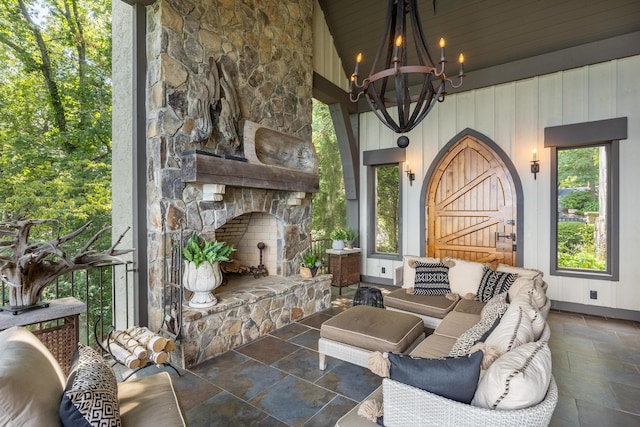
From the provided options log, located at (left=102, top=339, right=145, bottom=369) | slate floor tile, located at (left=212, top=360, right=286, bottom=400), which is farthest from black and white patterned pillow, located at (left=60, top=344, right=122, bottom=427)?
slate floor tile, located at (left=212, top=360, right=286, bottom=400)

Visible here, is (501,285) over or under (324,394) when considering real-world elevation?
over

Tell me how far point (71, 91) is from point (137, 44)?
85.5 inches

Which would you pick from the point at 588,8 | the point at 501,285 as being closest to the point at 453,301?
the point at 501,285

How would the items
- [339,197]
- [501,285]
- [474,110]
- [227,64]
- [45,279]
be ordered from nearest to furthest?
1. [45,279]
2. [501,285]
3. [227,64]
4. [474,110]
5. [339,197]

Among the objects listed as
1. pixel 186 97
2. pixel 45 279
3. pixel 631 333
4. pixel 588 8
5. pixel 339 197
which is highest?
pixel 588 8

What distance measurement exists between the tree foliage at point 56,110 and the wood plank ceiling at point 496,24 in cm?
361

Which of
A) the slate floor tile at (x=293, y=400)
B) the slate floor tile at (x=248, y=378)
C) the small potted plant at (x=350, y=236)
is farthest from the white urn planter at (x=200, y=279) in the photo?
the small potted plant at (x=350, y=236)

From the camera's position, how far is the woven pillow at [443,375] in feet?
4.37

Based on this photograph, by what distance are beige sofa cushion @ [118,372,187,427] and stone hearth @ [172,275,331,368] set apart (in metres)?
1.16

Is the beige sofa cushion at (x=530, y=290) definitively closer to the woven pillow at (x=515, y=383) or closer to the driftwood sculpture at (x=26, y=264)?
the woven pillow at (x=515, y=383)

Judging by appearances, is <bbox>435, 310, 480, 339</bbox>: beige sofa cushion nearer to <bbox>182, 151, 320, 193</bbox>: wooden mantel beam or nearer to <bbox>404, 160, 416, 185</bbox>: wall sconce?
<bbox>182, 151, 320, 193</bbox>: wooden mantel beam

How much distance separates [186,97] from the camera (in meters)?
3.27

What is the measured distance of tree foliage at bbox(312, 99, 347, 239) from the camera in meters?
8.91

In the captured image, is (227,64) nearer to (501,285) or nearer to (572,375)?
(501,285)
